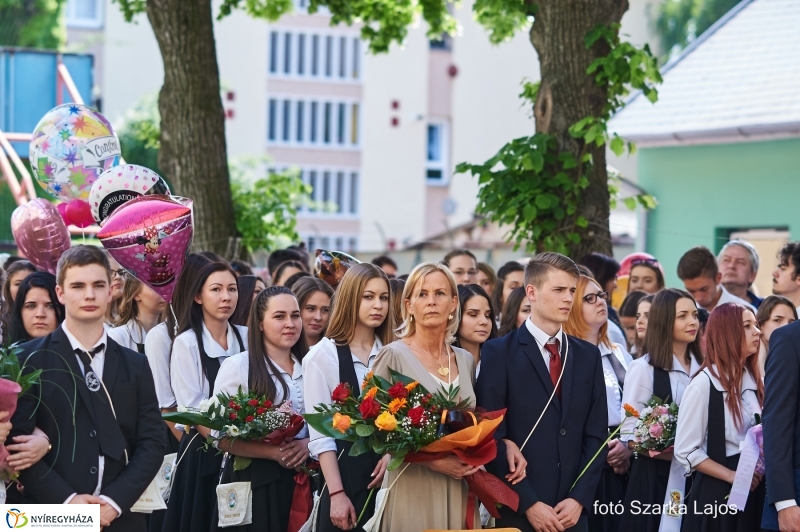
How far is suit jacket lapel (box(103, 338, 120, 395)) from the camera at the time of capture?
632 centimetres

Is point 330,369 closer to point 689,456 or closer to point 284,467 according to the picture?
point 284,467

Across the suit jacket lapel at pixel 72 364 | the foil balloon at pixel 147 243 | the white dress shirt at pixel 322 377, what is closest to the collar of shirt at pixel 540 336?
the white dress shirt at pixel 322 377

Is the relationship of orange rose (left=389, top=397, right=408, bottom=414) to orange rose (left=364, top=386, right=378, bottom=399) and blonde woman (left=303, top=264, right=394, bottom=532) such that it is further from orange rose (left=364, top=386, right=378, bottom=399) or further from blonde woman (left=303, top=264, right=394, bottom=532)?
blonde woman (left=303, top=264, right=394, bottom=532)

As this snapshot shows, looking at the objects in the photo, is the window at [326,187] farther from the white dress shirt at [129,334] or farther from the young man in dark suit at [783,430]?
the young man in dark suit at [783,430]

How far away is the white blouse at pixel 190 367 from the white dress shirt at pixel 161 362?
202 mm

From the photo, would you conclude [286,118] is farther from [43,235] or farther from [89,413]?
[89,413]

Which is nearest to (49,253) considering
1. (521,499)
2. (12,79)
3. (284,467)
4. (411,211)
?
(284,467)

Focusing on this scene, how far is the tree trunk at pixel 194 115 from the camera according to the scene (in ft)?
47.2

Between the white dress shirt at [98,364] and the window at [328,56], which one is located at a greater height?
the window at [328,56]

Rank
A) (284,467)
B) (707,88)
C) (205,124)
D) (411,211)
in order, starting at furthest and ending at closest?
(411,211) < (707,88) < (205,124) < (284,467)

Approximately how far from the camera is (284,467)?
766 centimetres

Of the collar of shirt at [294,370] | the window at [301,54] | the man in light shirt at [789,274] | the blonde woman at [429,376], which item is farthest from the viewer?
the window at [301,54]

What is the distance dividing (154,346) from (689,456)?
3.51 m

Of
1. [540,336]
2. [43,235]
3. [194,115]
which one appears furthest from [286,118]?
[540,336]
